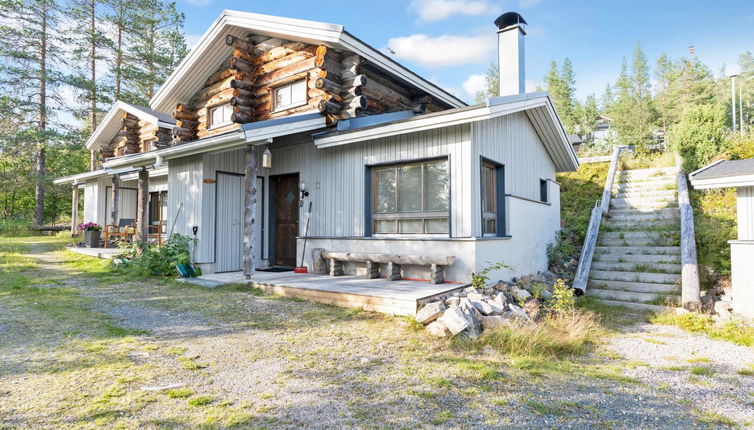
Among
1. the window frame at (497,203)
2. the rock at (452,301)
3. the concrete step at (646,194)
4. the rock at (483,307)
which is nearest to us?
the rock at (483,307)

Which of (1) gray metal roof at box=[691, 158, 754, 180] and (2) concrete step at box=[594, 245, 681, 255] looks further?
(2) concrete step at box=[594, 245, 681, 255]

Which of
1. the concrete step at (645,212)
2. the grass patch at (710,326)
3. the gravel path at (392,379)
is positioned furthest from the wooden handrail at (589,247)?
the gravel path at (392,379)

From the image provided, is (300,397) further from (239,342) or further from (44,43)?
(44,43)

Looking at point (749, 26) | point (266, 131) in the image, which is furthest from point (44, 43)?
point (749, 26)

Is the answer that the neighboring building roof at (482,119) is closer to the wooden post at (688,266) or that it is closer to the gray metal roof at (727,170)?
the gray metal roof at (727,170)

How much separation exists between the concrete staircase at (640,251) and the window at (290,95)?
7558mm

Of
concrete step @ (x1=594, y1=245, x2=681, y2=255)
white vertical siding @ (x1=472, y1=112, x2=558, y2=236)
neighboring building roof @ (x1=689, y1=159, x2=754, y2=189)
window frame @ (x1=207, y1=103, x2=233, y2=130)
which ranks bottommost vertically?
concrete step @ (x1=594, y1=245, x2=681, y2=255)

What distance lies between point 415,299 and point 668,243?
663 cm

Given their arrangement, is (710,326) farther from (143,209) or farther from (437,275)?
(143,209)

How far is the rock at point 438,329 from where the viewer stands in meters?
4.40

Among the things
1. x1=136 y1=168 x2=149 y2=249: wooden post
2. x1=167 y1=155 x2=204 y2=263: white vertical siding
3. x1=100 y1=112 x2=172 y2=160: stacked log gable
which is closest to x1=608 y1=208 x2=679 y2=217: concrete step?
x1=167 y1=155 x2=204 y2=263: white vertical siding

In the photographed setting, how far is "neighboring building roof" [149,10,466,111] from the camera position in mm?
8141

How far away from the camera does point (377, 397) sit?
2.91m

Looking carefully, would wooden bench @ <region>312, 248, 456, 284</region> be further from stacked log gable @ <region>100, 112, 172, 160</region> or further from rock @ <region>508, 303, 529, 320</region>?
stacked log gable @ <region>100, 112, 172, 160</region>
